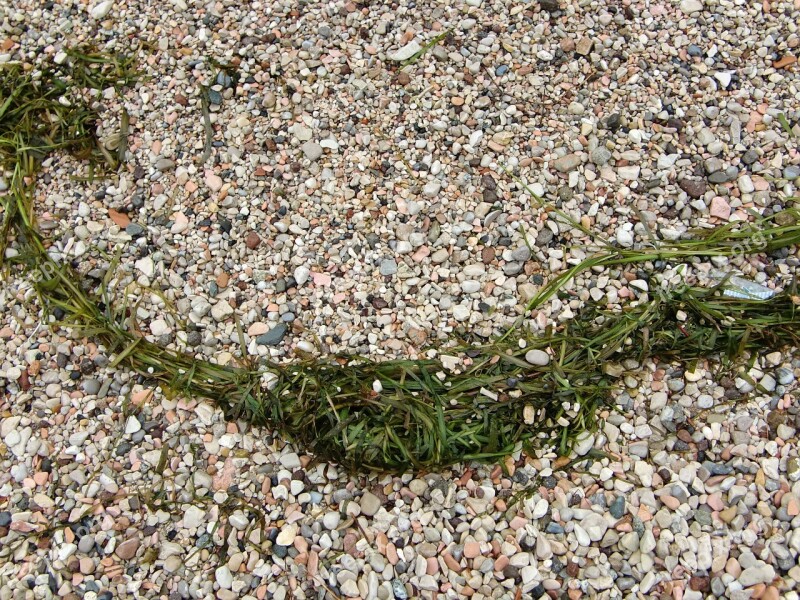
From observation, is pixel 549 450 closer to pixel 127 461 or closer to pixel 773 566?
pixel 773 566

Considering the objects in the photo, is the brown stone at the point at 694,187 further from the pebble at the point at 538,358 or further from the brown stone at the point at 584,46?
the pebble at the point at 538,358

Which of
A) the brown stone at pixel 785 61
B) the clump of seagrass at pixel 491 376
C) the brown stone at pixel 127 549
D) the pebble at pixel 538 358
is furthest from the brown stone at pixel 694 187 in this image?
the brown stone at pixel 127 549

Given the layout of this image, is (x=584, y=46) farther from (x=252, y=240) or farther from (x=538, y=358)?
(x=252, y=240)

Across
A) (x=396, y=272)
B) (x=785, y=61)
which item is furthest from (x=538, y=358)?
(x=785, y=61)

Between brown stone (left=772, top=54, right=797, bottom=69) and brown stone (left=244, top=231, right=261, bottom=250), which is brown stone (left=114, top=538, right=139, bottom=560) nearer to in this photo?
brown stone (left=244, top=231, right=261, bottom=250)

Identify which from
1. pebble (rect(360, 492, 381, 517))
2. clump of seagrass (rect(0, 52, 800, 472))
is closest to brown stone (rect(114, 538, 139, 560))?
clump of seagrass (rect(0, 52, 800, 472))

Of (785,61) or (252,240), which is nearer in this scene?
(252,240)
